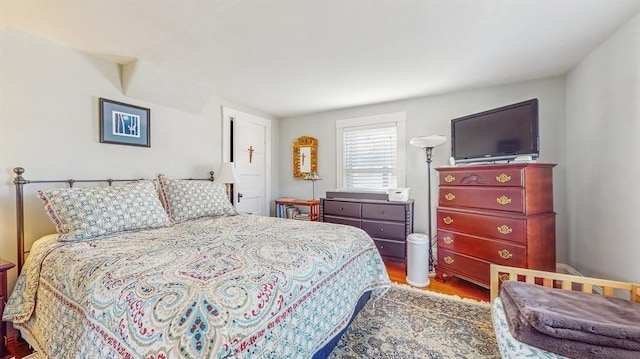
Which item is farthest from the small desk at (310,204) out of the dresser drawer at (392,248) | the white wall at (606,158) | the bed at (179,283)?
the white wall at (606,158)

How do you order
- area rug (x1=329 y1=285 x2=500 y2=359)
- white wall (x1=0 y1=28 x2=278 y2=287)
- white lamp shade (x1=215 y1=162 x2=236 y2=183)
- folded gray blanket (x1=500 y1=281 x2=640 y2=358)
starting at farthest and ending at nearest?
white lamp shade (x1=215 y1=162 x2=236 y2=183)
white wall (x1=0 y1=28 x2=278 y2=287)
area rug (x1=329 y1=285 x2=500 y2=359)
folded gray blanket (x1=500 y1=281 x2=640 y2=358)

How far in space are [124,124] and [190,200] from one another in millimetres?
952

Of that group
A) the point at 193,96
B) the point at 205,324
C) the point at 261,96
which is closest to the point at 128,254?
the point at 205,324

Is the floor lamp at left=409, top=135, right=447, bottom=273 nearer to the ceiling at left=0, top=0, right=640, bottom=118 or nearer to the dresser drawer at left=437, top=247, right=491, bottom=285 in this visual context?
the dresser drawer at left=437, top=247, right=491, bottom=285

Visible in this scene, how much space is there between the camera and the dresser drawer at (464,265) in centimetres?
232

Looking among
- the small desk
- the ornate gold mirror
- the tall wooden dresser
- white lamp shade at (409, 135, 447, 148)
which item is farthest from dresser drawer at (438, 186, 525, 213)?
the ornate gold mirror

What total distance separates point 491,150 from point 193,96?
125 inches

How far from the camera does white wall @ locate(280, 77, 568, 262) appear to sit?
2.76 m

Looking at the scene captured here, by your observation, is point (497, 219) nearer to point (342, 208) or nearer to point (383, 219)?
point (383, 219)

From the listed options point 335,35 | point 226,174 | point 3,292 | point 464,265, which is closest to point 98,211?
point 3,292

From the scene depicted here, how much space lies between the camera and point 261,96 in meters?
3.30

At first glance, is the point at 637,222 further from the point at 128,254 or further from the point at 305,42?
→ the point at 128,254

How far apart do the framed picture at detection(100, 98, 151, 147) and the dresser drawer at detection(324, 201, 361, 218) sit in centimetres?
219

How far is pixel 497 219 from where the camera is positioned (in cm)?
226
